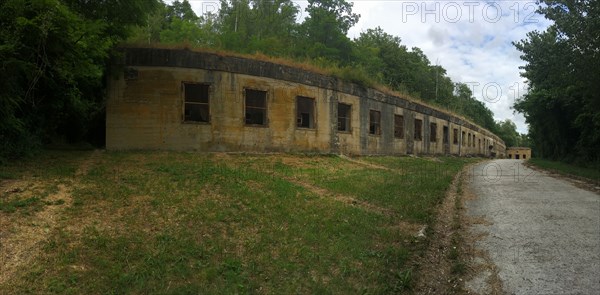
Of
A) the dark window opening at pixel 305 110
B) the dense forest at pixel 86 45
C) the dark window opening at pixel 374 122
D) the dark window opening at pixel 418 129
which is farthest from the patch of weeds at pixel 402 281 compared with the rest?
the dark window opening at pixel 418 129

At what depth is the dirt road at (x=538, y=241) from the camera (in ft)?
17.4

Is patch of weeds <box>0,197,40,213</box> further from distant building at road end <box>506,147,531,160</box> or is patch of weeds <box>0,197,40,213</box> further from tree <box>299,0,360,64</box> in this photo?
distant building at road end <box>506,147,531,160</box>

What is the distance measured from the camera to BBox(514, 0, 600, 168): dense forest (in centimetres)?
1609

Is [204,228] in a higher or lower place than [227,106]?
lower

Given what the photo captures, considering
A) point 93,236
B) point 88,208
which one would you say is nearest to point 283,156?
point 88,208

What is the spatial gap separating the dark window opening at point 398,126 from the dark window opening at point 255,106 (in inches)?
406

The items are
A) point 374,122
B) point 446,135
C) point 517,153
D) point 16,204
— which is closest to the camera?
point 16,204

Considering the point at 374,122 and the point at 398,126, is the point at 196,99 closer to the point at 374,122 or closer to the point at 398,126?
the point at 374,122

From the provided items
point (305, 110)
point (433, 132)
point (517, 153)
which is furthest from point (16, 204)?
point (517, 153)

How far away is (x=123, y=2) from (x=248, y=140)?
677 cm

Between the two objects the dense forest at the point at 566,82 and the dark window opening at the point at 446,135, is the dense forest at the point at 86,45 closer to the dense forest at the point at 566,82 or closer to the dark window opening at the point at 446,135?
the dense forest at the point at 566,82

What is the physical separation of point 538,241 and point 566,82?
48.2 ft

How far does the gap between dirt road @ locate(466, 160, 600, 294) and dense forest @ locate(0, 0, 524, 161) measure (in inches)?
421

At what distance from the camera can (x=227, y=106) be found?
55.9 ft
